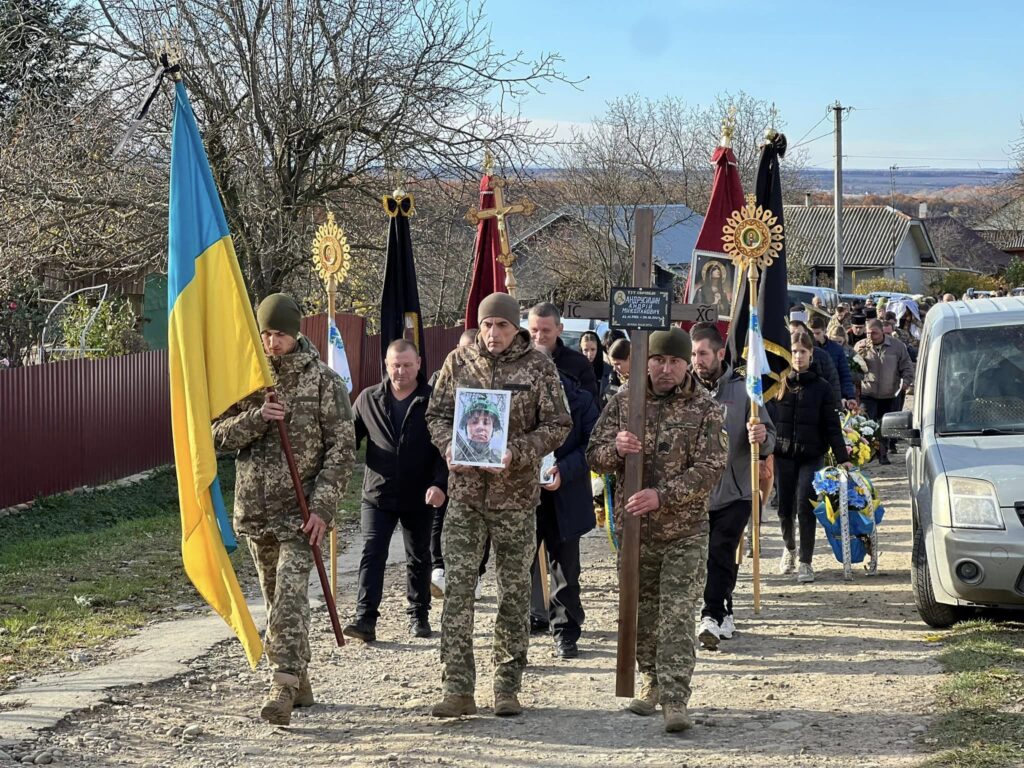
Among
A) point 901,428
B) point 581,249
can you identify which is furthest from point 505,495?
point 581,249

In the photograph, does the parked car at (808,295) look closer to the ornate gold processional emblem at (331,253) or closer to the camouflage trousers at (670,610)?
the ornate gold processional emblem at (331,253)

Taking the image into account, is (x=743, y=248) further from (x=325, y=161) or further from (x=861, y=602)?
Answer: (x=325, y=161)

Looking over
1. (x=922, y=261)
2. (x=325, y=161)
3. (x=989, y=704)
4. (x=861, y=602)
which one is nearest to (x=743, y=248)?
(x=861, y=602)

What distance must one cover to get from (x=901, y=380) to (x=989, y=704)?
12805 millimetres

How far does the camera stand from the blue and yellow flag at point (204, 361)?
22.7 feet

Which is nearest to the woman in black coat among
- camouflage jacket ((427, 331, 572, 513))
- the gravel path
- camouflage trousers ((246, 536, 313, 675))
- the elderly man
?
the gravel path

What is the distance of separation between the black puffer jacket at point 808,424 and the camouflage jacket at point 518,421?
4128 mm

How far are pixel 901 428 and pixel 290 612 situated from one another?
177 inches

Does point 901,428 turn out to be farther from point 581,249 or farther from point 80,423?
point 581,249

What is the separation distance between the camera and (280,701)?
6.76 m

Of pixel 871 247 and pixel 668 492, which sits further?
pixel 871 247

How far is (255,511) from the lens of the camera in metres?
6.96

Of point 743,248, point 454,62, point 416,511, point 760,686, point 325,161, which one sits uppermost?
point 454,62

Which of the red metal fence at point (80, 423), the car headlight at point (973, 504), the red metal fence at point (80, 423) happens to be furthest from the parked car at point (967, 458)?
the red metal fence at point (80, 423)
